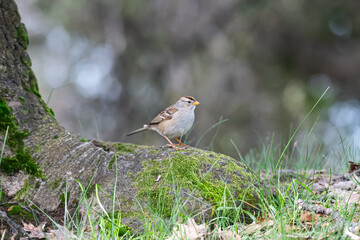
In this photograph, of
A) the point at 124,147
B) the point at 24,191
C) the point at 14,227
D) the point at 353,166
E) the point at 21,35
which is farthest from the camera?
the point at 124,147

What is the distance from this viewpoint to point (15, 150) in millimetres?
3559

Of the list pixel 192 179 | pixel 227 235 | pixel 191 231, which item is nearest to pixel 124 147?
pixel 192 179

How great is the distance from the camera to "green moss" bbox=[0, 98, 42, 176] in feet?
11.4

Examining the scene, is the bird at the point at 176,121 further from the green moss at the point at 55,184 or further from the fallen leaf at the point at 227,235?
the fallen leaf at the point at 227,235

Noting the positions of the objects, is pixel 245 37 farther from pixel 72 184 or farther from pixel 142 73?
pixel 72 184

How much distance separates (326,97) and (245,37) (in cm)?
268

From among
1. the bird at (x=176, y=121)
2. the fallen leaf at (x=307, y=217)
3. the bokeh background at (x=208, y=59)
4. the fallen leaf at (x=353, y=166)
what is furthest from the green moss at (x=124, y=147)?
the bokeh background at (x=208, y=59)

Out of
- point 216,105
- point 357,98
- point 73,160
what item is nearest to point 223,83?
point 216,105

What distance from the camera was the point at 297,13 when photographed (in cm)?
1078

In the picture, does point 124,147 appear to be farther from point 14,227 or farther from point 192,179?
point 14,227

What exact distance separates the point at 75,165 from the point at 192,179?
999 millimetres

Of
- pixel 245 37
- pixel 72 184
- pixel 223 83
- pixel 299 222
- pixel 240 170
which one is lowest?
pixel 299 222

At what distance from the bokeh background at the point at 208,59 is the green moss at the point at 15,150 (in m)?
7.14

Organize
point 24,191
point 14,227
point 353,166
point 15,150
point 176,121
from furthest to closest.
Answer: point 176,121, point 353,166, point 15,150, point 24,191, point 14,227
